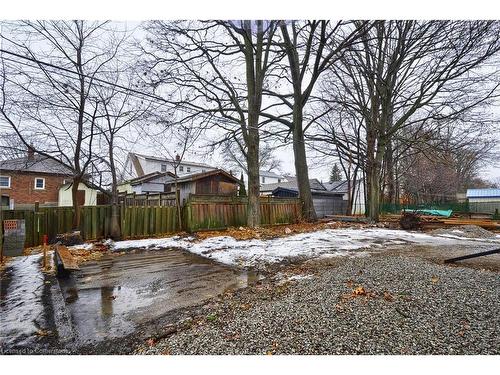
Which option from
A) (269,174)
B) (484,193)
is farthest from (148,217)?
(269,174)

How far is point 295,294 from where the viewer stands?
9.53 ft

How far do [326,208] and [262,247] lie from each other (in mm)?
12221

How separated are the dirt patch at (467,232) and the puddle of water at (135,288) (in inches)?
297

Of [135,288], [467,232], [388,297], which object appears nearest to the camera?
[388,297]

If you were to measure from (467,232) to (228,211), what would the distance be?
25.2ft

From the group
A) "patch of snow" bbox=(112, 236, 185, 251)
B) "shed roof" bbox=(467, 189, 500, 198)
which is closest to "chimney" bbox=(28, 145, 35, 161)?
"patch of snow" bbox=(112, 236, 185, 251)

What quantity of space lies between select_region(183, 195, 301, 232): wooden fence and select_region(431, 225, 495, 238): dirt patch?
16.9 feet

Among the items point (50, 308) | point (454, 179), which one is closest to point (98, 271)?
point (50, 308)

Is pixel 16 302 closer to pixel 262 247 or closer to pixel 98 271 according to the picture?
pixel 98 271

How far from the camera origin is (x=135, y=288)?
11.6 ft

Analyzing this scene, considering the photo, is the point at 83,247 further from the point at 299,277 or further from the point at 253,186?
the point at 299,277

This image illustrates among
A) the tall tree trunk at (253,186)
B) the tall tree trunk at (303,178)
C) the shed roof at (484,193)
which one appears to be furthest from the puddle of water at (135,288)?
the shed roof at (484,193)

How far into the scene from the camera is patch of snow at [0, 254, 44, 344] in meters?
2.34

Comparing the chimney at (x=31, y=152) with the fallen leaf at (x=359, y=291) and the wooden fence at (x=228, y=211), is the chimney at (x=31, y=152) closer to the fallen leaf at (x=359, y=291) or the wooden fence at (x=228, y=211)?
the wooden fence at (x=228, y=211)
